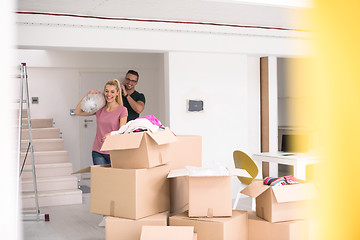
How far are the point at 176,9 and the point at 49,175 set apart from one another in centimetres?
308

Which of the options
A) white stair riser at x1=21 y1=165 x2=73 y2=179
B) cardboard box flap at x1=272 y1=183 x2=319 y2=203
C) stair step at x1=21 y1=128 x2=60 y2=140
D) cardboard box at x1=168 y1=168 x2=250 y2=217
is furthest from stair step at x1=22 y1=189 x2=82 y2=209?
cardboard box flap at x1=272 y1=183 x2=319 y2=203

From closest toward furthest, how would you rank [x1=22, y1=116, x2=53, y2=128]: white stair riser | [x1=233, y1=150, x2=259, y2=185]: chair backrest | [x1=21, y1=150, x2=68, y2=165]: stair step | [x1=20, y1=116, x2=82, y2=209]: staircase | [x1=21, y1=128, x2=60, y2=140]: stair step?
[x1=233, y1=150, x2=259, y2=185]: chair backrest, [x1=20, y1=116, x2=82, y2=209]: staircase, [x1=21, y1=150, x2=68, y2=165]: stair step, [x1=21, y1=128, x2=60, y2=140]: stair step, [x1=22, y1=116, x2=53, y2=128]: white stair riser

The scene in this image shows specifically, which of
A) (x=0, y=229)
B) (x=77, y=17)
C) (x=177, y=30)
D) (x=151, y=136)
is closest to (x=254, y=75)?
(x=177, y=30)

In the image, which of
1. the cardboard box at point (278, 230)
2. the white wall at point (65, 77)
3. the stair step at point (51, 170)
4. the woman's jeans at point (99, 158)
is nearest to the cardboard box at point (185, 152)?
the cardboard box at point (278, 230)

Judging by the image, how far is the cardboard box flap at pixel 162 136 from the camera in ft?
10.7

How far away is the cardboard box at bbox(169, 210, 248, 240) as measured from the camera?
124 inches

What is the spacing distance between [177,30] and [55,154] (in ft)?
8.81

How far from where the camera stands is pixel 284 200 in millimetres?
3277

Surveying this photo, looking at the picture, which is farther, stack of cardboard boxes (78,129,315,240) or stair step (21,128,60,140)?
stair step (21,128,60,140)

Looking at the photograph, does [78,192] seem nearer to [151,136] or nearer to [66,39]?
[66,39]

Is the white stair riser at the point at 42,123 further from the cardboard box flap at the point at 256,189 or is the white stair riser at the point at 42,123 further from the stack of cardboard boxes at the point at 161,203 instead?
the cardboard box flap at the point at 256,189

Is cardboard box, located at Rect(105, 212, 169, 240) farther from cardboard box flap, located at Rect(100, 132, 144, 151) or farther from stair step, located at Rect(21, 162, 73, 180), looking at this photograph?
stair step, located at Rect(21, 162, 73, 180)

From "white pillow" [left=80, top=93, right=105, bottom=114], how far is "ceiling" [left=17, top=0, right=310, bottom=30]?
93 cm

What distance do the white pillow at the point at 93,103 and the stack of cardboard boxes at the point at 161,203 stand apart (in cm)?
134
